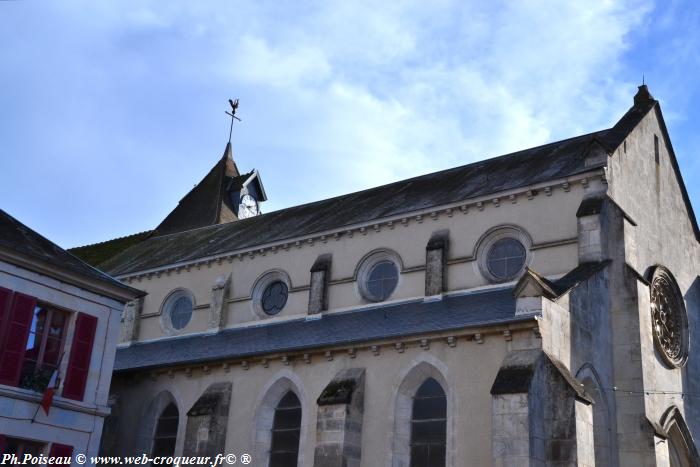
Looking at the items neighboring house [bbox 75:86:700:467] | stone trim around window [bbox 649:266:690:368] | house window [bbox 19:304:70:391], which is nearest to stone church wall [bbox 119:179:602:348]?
neighboring house [bbox 75:86:700:467]

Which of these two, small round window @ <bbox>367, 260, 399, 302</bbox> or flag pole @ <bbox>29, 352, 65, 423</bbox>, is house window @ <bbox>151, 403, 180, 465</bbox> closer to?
flag pole @ <bbox>29, 352, 65, 423</bbox>

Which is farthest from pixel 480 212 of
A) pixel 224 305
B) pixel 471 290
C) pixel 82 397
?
pixel 82 397

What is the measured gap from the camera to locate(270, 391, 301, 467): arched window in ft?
67.1

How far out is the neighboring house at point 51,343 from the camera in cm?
1692

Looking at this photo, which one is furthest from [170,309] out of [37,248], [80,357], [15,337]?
[15,337]

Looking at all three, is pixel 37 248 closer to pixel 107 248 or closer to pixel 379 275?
pixel 379 275

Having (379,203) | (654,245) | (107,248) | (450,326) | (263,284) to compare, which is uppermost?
(107,248)

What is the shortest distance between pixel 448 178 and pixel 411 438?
384 inches

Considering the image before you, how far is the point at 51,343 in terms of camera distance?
18.0 meters

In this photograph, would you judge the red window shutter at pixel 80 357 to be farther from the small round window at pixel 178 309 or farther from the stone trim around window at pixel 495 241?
the stone trim around window at pixel 495 241

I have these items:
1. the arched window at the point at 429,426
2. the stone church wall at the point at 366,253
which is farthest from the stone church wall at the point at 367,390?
the stone church wall at the point at 366,253

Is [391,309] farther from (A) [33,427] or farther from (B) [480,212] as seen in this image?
(A) [33,427]

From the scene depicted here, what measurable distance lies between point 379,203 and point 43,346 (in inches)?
464

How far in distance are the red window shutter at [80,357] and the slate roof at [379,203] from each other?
8.74 metres
